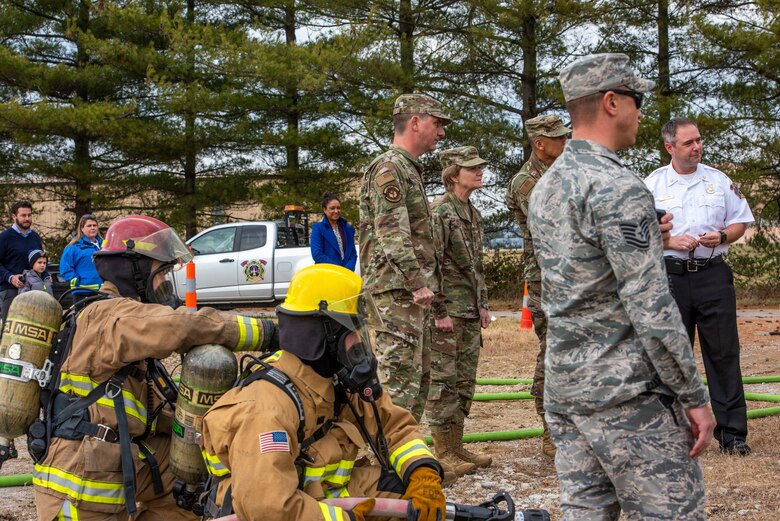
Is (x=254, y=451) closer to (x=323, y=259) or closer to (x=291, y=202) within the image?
(x=323, y=259)

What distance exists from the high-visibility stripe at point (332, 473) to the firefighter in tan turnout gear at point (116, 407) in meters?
0.71

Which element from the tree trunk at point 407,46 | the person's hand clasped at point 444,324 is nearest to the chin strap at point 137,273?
the person's hand clasped at point 444,324

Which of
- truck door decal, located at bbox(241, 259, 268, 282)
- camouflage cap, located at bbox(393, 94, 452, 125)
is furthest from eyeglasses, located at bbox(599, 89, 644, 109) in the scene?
truck door decal, located at bbox(241, 259, 268, 282)

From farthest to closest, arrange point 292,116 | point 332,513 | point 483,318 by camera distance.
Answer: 1. point 292,116
2. point 483,318
3. point 332,513

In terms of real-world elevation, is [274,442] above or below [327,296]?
below

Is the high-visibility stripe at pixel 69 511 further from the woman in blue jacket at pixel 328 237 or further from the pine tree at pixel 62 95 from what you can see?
the pine tree at pixel 62 95

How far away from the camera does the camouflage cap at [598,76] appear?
2.75 m

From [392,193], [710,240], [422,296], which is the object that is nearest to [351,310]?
[422,296]

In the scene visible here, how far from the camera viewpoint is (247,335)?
12.0ft

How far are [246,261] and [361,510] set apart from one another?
13095 millimetres

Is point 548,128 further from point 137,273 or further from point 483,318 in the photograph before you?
point 137,273

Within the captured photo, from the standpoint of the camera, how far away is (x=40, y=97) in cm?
1972

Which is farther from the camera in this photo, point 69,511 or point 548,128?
point 548,128

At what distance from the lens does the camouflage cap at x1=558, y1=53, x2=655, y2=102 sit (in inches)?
108
